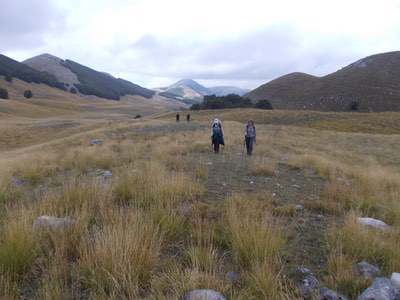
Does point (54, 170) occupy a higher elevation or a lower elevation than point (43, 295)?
lower

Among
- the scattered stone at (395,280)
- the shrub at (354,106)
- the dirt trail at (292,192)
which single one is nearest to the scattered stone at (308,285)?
the dirt trail at (292,192)

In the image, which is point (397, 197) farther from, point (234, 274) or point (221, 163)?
point (221, 163)

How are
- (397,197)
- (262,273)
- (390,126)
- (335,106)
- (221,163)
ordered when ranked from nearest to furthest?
(262,273), (397,197), (221,163), (390,126), (335,106)

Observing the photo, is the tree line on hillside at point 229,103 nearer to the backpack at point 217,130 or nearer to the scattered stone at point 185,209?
the backpack at point 217,130

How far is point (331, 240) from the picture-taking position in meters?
4.44

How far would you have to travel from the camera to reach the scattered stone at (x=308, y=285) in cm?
321

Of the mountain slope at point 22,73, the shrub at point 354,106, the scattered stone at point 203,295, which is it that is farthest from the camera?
the mountain slope at point 22,73

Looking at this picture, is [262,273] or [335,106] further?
[335,106]

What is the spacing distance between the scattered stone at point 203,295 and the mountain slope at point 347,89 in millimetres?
83563

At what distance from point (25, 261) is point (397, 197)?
644cm

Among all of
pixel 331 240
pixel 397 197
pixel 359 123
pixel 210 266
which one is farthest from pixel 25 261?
pixel 359 123

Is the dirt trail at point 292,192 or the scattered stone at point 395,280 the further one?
the dirt trail at point 292,192

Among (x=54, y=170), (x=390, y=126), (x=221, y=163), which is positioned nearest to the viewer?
(x=54, y=170)

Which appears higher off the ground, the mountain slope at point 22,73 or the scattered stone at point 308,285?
the mountain slope at point 22,73
